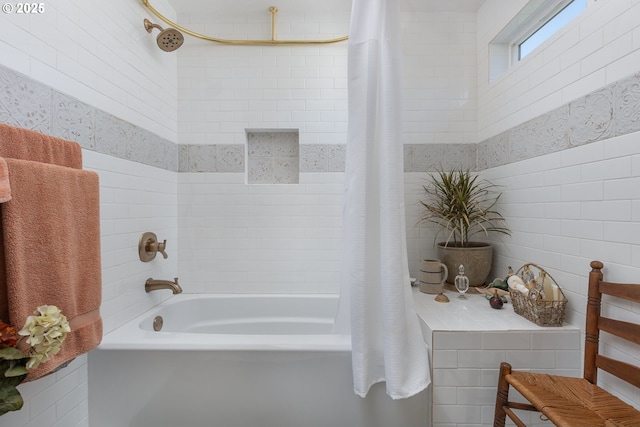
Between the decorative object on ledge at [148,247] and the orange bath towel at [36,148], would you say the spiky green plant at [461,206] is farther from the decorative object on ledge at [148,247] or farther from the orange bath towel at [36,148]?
the orange bath towel at [36,148]

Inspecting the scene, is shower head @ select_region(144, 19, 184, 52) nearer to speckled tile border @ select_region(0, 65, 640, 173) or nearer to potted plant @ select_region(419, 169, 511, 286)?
speckled tile border @ select_region(0, 65, 640, 173)

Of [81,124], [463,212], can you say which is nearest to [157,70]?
[81,124]

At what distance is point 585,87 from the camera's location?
1.31 meters

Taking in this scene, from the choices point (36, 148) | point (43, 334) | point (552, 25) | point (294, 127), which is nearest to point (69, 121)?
point (36, 148)

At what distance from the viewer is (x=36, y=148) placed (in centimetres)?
102

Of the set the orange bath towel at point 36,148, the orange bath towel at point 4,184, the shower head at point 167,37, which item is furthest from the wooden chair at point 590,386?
the shower head at point 167,37

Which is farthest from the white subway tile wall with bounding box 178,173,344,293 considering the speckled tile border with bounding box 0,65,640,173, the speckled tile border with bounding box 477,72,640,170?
the speckled tile border with bounding box 477,72,640,170

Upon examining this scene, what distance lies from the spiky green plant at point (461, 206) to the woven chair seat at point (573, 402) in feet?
3.15

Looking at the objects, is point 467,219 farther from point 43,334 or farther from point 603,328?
point 43,334

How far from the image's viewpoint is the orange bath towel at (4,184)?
840 mm

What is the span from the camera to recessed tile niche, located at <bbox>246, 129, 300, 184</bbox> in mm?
2320

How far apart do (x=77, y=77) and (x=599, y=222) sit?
7.73ft

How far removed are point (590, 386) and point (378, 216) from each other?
1025 mm

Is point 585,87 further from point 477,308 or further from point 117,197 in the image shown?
point 117,197
